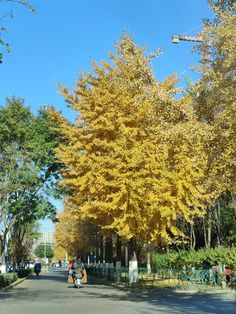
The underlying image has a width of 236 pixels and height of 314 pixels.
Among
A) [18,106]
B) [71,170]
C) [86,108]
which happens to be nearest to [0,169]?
[18,106]

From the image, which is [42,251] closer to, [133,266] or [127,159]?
[133,266]

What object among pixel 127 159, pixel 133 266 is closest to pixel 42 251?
pixel 133 266

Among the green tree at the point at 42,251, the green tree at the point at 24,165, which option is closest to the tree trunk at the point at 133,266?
the green tree at the point at 24,165

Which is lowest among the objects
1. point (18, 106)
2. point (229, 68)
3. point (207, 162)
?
point (207, 162)

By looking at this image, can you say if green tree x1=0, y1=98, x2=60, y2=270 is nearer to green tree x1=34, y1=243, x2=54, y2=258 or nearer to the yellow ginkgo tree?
the yellow ginkgo tree

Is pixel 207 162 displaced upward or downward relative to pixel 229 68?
downward

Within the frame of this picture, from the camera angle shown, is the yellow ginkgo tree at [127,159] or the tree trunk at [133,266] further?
the tree trunk at [133,266]

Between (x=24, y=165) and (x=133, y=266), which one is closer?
(x=133, y=266)

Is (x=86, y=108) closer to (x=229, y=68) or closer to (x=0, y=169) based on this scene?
(x=0, y=169)

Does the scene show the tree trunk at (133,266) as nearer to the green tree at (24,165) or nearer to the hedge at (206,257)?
the hedge at (206,257)

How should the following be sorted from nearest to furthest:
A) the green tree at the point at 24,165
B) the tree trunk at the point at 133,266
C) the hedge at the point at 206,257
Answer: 1. the hedge at the point at 206,257
2. the tree trunk at the point at 133,266
3. the green tree at the point at 24,165

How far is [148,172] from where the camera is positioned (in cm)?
2508

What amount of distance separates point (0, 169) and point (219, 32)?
24942 millimetres

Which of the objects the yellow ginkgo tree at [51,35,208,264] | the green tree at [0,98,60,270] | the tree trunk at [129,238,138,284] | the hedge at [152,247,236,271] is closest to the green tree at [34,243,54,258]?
the green tree at [0,98,60,270]
